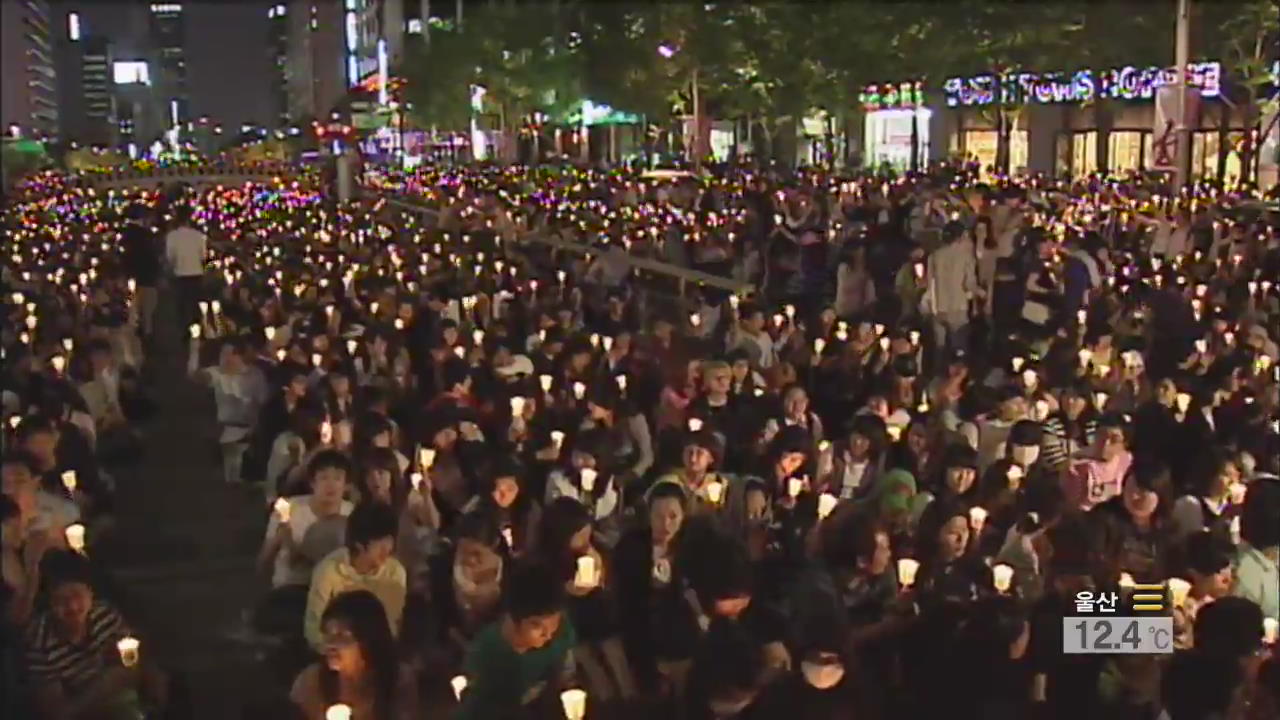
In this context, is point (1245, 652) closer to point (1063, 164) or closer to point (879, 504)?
point (879, 504)

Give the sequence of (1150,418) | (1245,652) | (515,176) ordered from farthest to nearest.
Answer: (515,176) → (1150,418) → (1245,652)

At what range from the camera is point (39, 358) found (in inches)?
453

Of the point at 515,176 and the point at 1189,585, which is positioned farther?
the point at 515,176

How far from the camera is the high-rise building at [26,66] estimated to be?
11488cm

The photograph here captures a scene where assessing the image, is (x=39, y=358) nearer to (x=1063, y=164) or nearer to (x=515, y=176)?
(x=515, y=176)

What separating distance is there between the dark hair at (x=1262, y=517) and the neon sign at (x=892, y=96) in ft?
111

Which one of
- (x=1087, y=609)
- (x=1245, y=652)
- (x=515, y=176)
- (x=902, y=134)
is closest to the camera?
(x=1245, y=652)

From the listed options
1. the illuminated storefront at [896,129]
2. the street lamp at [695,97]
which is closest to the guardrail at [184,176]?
the street lamp at [695,97]

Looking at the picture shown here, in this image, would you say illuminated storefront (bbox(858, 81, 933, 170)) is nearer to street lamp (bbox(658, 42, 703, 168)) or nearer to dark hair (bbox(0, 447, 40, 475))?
street lamp (bbox(658, 42, 703, 168))

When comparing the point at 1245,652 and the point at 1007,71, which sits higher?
the point at 1007,71

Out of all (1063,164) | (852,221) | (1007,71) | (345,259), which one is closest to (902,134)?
(1063,164)

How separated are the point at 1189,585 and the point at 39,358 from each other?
26.7ft

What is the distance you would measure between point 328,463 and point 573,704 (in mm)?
2654

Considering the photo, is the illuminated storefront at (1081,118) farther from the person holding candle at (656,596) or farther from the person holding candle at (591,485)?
the person holding candle at (656,596)
